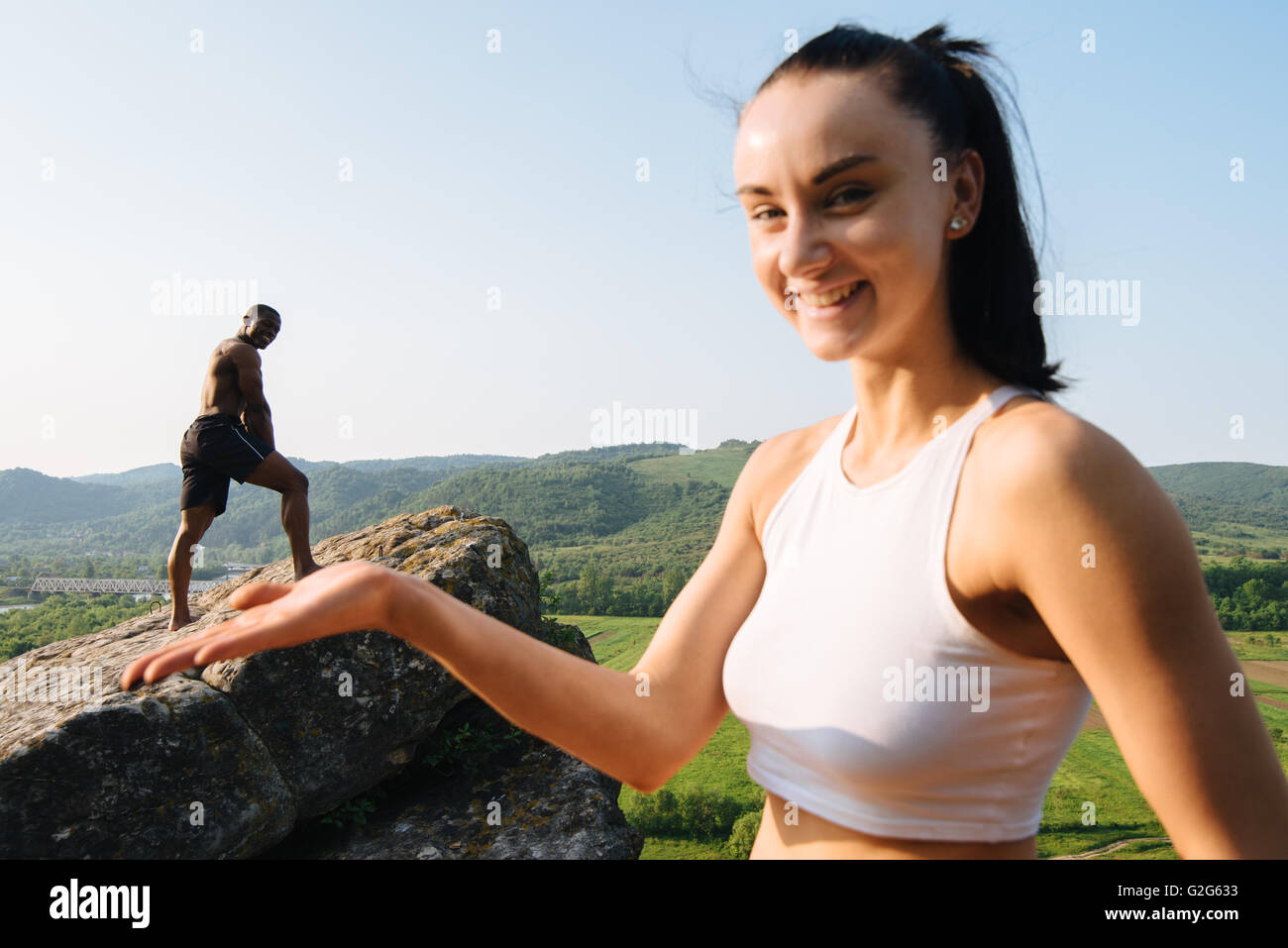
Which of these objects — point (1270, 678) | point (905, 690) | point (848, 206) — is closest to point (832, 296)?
point (848, 206)

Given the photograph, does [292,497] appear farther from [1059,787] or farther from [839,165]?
[1059,787]

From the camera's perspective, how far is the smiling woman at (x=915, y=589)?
111 centimetres

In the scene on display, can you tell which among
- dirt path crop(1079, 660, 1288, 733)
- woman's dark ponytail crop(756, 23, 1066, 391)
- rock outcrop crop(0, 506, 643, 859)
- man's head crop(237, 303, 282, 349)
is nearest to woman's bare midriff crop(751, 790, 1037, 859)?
woman's dark ponytail crop(756, 23, 1066, 391)

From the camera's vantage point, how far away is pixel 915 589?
1287mm

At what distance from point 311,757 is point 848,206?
19.5 ft

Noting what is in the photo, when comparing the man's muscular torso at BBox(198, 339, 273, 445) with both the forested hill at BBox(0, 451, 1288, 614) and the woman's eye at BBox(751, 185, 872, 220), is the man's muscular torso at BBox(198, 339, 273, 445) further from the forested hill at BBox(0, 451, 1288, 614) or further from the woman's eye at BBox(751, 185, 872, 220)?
the forested hill at BBox(0, 451, 1288, 614)

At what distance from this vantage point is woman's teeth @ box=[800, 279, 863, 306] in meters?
1.38

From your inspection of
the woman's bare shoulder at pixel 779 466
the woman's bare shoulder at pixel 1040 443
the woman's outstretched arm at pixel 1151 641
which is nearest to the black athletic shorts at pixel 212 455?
the woman's bare shoulder at pixel 779 466

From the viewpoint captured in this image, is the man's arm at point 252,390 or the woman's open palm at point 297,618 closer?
the woman's open palm at point 297,618

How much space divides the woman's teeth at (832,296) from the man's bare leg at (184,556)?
7.06 metres

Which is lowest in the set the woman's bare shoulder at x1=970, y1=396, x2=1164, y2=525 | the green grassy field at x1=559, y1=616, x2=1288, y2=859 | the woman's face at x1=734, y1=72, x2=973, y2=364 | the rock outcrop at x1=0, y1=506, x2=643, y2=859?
the green grassy field at x1=559, y1=616, x2=1288, y2=859

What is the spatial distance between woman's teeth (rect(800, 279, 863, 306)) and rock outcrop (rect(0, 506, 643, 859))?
17.1 ft

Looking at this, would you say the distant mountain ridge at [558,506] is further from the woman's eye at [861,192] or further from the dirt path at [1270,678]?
the woman's eye at [861,192]
